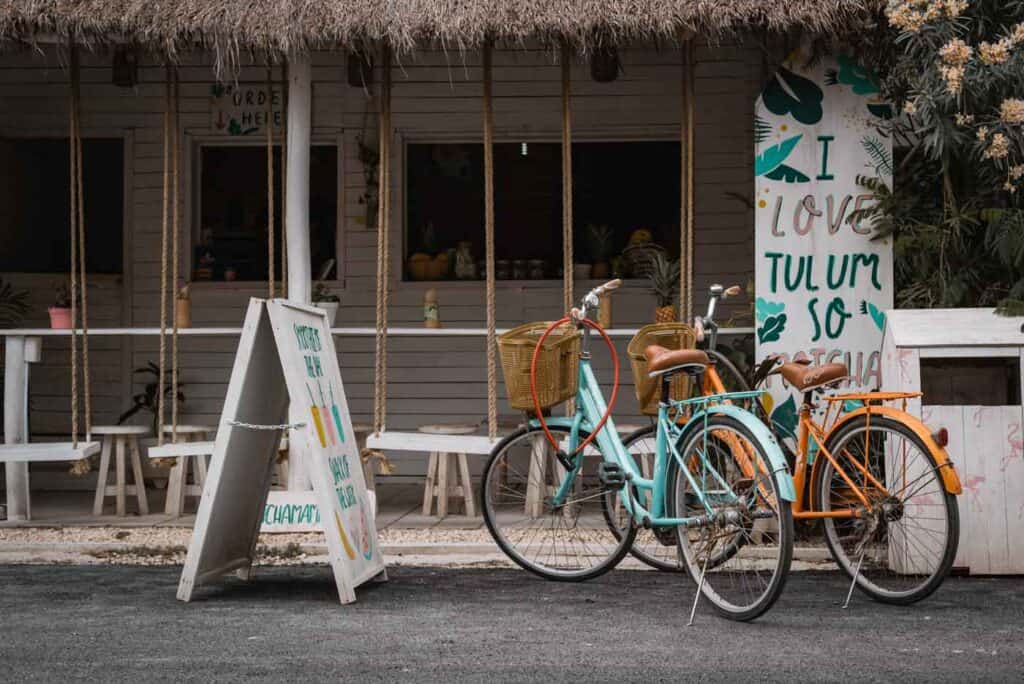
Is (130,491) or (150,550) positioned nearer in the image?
(150,550)

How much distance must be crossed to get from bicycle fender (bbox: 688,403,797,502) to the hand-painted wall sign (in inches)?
86.6

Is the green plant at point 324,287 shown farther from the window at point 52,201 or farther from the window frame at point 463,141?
the window at point 52,201

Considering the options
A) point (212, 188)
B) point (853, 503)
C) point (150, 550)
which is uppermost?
point (212, 188)

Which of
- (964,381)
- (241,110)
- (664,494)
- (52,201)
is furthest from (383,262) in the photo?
(52,201)

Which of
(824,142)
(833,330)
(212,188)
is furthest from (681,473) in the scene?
(212,188)

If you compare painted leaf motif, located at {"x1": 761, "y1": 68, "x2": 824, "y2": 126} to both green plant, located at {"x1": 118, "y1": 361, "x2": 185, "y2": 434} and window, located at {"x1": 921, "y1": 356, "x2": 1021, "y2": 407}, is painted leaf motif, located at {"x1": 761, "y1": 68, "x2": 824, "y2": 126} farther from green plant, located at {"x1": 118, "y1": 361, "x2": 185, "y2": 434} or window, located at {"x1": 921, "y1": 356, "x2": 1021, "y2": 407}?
green plant, located at {"x1": 118, "y1": 361, "x2": 185, "y2": 434}

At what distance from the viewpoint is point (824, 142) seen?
294 inches

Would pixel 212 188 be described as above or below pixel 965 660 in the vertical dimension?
above

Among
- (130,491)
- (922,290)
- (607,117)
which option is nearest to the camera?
(922,290)

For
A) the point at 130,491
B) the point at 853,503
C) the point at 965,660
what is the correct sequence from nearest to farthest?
1. the point at 965,660
2. the point at 853,503
3. the point at 130,491

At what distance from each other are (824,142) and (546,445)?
2428 millimetres

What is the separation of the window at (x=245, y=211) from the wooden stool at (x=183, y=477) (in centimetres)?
169

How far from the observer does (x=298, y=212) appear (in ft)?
26.1

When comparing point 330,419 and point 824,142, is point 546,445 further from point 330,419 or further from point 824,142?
point 824,142
